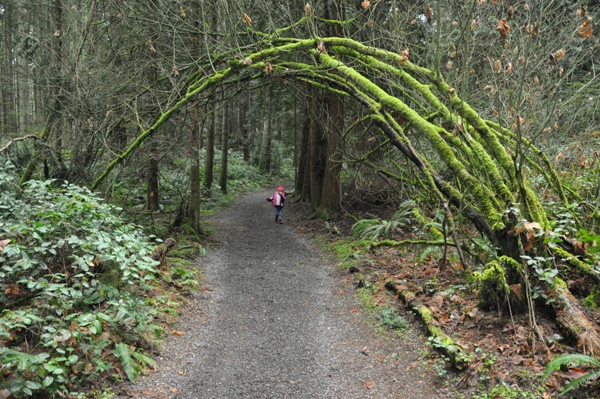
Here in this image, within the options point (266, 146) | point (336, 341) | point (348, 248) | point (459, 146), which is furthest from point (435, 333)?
Answer: point (266, 146)

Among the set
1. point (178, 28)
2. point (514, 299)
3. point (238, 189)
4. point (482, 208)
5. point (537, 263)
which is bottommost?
point (238, 189)

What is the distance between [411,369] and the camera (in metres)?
5.04

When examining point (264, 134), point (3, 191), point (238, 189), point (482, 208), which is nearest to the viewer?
point (482, 208)

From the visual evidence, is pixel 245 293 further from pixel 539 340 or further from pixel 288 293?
pixel 539 340

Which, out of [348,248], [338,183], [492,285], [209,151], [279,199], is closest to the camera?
[492,285]

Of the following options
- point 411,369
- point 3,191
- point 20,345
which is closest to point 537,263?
point 411,369

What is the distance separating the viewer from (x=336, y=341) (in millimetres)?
6008

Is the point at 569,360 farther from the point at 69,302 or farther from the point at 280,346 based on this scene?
the point at 69,302

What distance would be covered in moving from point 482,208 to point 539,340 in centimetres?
188

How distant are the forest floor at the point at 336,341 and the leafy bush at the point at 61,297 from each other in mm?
520

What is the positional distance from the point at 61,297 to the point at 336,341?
12.1 feet

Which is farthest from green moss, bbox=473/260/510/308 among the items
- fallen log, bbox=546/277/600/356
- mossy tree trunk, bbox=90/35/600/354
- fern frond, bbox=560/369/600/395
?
fern frond, bbox=560/369/600/395

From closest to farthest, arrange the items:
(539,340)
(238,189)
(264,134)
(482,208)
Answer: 1. (539,340)
2. (482,208)
3. (238,189)
4. (264,134)

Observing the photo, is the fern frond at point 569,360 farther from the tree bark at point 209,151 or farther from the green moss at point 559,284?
the tree bark at point 209,151
